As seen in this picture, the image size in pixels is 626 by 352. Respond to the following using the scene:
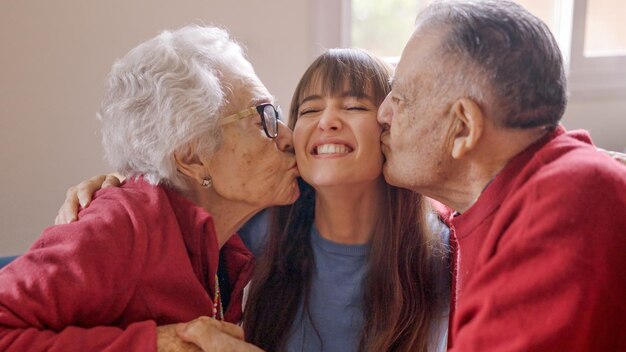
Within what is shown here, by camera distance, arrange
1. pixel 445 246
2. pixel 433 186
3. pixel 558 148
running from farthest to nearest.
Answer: pixel 445 246
pixel 433 186
pixel 558 148

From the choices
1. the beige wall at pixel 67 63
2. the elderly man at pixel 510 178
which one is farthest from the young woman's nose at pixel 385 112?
the beige wall at pixel 67 63

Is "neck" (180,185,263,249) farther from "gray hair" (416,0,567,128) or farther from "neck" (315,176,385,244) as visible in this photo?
"gray hair" (416,0,567,128)

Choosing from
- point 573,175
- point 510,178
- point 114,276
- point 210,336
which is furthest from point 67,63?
point 573,175

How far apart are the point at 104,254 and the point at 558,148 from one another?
856 mm

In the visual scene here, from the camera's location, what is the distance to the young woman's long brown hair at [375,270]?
160 centimetres

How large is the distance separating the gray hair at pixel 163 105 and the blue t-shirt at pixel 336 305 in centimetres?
48

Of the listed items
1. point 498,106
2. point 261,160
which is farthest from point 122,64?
point 498,106

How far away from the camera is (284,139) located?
1.66 m

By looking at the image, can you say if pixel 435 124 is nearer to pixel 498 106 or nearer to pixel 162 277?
pixel 498 106

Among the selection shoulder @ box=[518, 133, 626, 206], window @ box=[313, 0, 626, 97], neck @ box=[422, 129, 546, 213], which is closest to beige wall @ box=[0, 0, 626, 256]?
window @ box=[313, 0, 626, 97]

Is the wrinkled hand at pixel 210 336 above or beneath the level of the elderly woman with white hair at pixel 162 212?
beneath

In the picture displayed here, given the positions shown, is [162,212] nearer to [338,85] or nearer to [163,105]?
[163,105]

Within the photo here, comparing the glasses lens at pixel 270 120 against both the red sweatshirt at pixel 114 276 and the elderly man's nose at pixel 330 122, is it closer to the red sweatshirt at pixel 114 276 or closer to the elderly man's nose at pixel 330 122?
the elderly man's nose at pixel 330 122

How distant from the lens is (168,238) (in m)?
1.34
